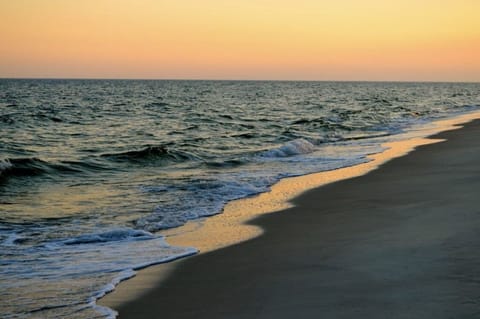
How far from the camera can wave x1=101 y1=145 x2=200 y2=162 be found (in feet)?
58.7

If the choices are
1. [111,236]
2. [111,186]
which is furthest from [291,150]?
[111,236]

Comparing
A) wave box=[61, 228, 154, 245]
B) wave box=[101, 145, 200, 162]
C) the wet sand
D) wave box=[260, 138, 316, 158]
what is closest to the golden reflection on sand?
the wet sand

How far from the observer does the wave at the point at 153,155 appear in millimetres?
17891

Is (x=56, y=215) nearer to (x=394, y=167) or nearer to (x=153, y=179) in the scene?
(x=153, y=179)

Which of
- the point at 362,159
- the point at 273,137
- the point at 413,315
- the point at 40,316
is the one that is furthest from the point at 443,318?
the point at 273,137

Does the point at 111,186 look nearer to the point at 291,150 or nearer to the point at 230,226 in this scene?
the point at 230,226

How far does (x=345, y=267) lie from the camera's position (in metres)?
5.94

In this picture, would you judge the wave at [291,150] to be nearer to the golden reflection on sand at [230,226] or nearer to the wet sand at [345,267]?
the golden reflection on sand at [230,226]

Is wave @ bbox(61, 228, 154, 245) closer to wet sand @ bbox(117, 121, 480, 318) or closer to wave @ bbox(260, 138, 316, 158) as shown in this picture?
wet sand @ bbox(117, 121, 480, 318)

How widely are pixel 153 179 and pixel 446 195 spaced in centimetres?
677

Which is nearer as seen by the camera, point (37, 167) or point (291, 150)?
point (37, 167)

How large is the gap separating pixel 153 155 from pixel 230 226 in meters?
9.97

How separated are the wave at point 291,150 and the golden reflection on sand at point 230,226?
415 centimetres

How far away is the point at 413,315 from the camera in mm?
4531
